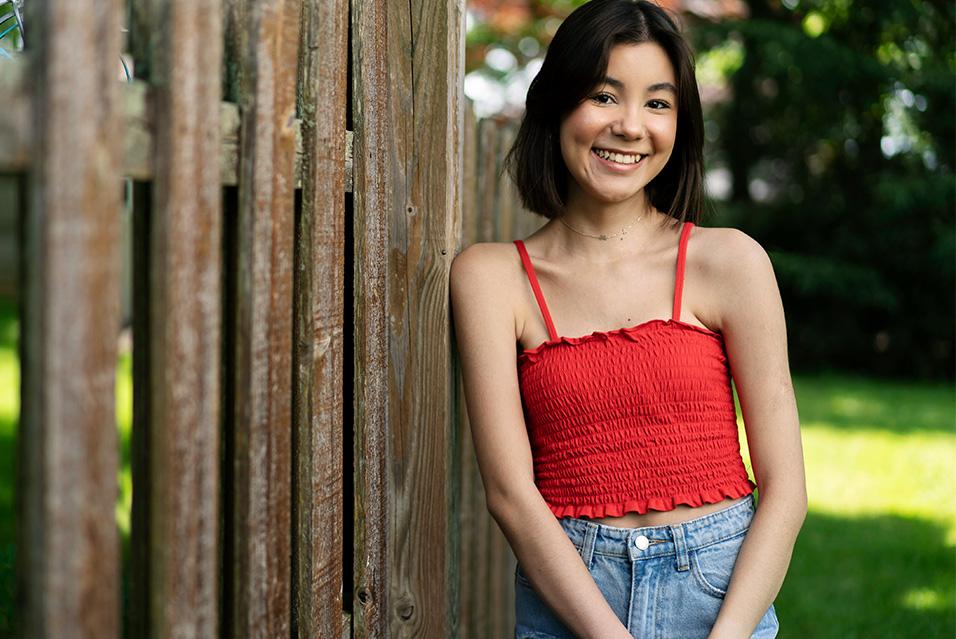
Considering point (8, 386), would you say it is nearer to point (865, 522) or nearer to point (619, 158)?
point (865, 522)

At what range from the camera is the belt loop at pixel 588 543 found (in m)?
2.23

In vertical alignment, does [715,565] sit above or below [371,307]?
below

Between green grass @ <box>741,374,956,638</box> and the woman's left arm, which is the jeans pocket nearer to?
the woman's left arm

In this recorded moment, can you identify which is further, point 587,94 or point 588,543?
point 587,94

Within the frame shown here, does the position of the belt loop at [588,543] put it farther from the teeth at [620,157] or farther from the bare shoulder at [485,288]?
the teeth at [620,157]

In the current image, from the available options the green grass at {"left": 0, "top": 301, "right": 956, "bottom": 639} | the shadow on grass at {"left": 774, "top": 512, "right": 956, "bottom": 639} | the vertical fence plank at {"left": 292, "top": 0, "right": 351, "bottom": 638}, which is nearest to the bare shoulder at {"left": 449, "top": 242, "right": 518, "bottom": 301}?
the vertical fence plank at {"left": 292, "top": 0, "right": 351, "bottom": 638}

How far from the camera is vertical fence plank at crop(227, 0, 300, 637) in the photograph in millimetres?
1577

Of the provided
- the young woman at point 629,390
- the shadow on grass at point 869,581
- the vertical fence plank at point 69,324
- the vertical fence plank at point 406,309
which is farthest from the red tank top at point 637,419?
the shadow on grass at point 869,581

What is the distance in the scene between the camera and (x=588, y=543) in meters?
2.24

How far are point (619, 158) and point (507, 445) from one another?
0.67 meters

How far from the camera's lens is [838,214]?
13.3m

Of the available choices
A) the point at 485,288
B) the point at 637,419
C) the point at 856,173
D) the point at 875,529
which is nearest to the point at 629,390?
the point at 637,419

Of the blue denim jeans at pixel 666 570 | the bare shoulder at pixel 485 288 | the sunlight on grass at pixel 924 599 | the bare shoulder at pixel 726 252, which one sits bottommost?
the sunlight on grass at pixel 924 599

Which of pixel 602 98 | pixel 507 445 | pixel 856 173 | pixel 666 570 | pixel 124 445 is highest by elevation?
pixel 856 173
